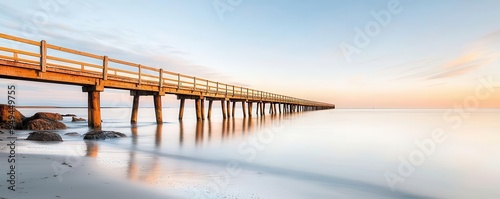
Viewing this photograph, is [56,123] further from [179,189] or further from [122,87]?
[179,189]

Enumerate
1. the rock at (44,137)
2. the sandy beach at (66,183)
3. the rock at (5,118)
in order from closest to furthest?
the sandy beach at (66,183) < the rock at (44,137) < the rock at (5,118)

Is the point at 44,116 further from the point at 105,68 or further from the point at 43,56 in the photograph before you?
the point at 43,56

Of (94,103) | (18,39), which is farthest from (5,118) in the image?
(18,39)

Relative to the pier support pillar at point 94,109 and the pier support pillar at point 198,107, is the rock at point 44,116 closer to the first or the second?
the pier support pillar at point 94,109

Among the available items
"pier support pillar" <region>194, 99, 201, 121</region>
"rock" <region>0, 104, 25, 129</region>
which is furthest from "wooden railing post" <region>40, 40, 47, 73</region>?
"pier support pillar" <region>194, 99, 201, 121</region>

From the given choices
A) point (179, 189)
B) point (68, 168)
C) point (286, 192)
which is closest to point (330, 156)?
point (286, 192)

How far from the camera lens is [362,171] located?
269 inches

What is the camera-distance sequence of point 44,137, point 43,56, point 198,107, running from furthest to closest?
point 198,107 < point 43,56 < point 44,137

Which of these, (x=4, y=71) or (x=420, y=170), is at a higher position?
(x=4, y=71)

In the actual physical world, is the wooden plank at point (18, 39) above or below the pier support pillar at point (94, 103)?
above

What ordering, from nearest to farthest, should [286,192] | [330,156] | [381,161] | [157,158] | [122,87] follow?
1. [286,192]
2. [157,158]
3. [381,161]
4. [330,156]
5. [122,87]

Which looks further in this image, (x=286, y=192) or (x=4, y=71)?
(x=4, y=71)

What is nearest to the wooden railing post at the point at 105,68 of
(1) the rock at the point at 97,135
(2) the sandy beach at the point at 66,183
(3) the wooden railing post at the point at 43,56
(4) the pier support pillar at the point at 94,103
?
(4) the pier support pillar at the point at 94,103

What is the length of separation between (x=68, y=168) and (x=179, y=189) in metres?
2.49
